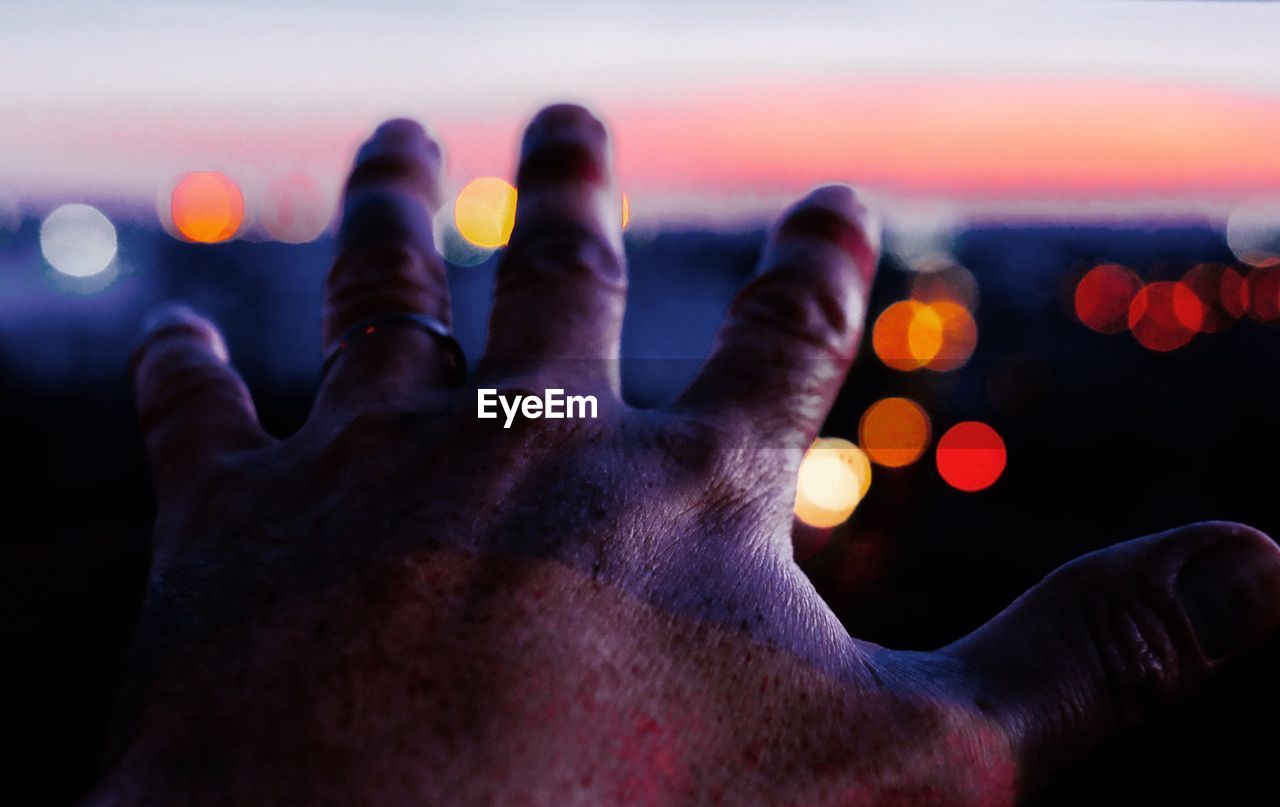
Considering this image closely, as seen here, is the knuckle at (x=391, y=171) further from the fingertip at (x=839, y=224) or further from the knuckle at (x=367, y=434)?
the fingertip at (x=839, y=224)

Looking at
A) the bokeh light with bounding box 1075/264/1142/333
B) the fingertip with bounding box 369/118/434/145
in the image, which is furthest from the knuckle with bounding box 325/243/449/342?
the bokeh light with bounding box 1075/264/1142/333

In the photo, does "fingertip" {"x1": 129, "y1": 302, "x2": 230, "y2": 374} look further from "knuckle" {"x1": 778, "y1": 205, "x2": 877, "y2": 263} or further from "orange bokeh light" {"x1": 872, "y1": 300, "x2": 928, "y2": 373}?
"orange bokeh light" {"x1": 872, "y1": 300, "x2": 928, "y2": 373}

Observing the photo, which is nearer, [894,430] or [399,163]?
[399,163]

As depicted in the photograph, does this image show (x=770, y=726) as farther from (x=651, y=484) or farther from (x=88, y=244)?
(x=88, y=244)

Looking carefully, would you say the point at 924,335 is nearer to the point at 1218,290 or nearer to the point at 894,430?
the point at 894,430

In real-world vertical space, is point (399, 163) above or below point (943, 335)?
below

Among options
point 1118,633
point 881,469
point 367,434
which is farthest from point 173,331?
point 881,469

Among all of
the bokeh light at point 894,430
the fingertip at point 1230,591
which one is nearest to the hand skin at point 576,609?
the fingertip at point 1230,591

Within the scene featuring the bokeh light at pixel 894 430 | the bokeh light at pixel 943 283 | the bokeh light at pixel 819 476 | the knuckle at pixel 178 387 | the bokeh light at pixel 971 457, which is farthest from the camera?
the bokeh light at pixel 943 283
